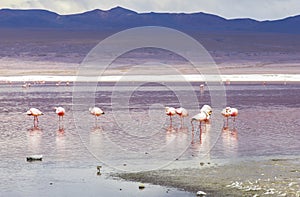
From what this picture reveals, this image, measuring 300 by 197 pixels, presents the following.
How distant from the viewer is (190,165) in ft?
40.6

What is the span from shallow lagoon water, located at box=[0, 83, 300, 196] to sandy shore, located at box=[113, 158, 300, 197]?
1.29 feet

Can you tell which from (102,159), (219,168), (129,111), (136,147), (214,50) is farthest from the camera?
(214,50)

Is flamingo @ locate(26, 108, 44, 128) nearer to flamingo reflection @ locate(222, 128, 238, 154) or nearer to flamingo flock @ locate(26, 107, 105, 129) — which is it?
flamingo flock @ locate(26, 107, 105, 129)

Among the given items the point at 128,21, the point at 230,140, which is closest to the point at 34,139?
the point at 230,140

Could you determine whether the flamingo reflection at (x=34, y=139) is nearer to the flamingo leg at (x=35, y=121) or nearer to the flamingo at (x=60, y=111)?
the flamingo leg at (x=35, y=121)

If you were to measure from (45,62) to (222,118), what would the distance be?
4420cm

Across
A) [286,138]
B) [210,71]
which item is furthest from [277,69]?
[286,138]

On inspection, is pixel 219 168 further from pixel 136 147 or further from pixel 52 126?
pixel 52 126

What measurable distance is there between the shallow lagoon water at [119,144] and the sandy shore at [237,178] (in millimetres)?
393

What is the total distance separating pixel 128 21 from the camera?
191 meters

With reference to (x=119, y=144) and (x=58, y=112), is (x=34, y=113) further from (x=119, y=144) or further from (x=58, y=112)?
(x=119, y=144)

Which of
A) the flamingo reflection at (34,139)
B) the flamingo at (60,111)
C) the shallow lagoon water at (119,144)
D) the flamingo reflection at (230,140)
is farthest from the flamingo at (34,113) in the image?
the flamingo reflection at (230,140)

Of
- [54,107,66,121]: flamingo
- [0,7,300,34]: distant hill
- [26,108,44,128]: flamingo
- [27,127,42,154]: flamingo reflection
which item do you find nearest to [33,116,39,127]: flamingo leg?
[26,108,44,128]: flamingo

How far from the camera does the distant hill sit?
178 metres
